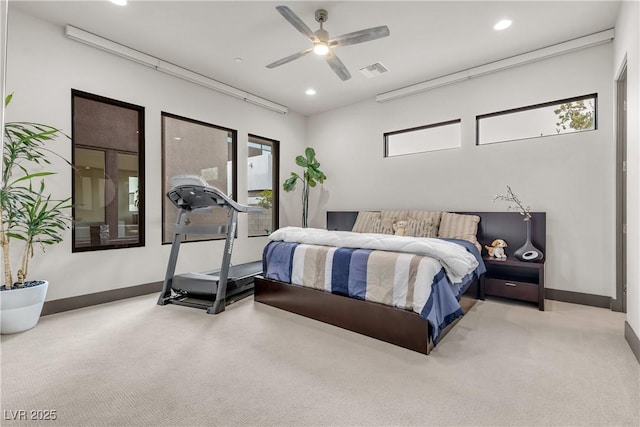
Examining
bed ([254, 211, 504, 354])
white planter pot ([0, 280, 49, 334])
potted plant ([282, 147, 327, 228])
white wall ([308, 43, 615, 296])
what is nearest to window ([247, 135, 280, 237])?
potted plant ([282, 147, 327, 228])

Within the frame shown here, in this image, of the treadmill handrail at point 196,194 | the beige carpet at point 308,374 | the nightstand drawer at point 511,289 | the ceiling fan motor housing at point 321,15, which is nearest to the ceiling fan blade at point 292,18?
the ceiling fan motor housing at point 321,15

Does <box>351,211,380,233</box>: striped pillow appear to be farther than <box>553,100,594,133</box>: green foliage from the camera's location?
Yes

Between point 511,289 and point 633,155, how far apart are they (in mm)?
1641

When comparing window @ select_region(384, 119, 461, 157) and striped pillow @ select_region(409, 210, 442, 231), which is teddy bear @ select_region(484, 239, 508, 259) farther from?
window @ select_region(384, 119, 461, 157)

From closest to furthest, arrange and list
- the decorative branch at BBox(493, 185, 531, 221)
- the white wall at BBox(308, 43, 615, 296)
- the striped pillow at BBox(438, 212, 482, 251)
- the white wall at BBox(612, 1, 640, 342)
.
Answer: the white wall at BBox(612, 1, 640, 342) < the white wall at BBox(308, 43, 615, 296) < the decorative branch at BBox(493, 185, 531, 221) < the striped pillow at BBox(438, 212, 482, 251)

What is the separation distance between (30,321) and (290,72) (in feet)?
12.7

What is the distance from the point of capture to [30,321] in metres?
2.68

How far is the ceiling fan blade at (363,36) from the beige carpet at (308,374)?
2.58m

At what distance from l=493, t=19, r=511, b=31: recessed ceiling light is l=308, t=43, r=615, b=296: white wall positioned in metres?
0.88

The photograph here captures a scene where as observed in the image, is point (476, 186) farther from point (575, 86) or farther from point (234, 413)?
point (234, 413)

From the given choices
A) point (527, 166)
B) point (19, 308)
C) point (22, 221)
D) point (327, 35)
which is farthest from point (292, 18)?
point (19, 308)

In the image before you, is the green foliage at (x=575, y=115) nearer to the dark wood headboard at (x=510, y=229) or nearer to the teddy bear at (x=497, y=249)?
the dark wood headboard at (x=510, y=229)

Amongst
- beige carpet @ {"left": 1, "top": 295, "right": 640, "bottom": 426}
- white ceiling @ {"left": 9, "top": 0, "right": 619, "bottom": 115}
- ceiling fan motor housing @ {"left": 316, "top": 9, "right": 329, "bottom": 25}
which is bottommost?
beige carpet @ {"left": 1, "top": 295, "right": 640, "bottom": 426}

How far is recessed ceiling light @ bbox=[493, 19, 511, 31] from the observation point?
3.07 meters
